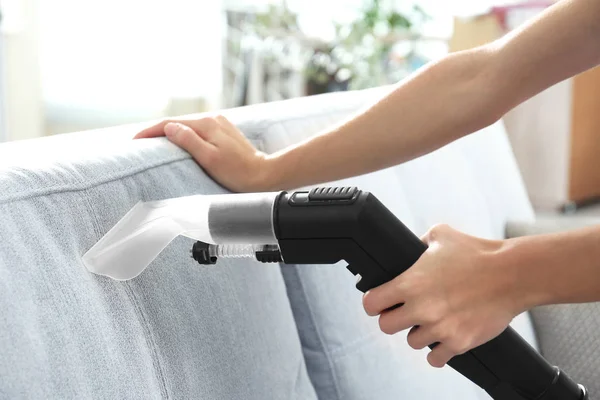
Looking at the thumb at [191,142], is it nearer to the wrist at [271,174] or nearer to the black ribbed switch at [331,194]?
the wrist at [271,174]

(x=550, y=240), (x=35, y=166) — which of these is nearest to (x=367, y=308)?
(x=550, y=240)

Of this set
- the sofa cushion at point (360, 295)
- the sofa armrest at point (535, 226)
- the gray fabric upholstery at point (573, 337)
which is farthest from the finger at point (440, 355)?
the sofa armrest at point (535, 226)

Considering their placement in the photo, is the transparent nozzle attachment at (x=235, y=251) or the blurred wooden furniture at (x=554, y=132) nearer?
the transparent nozzle attachment at (x=235, y=251)

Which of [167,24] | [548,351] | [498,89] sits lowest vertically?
[167,24]

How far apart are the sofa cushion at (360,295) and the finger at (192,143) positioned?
0.54 feet

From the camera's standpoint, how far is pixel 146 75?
5281 millimetres

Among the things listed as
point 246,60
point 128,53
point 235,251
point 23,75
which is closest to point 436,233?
point 235,251

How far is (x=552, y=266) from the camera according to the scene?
0.81 meters

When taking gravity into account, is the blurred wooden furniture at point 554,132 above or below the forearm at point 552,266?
below

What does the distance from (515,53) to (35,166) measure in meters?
0.59

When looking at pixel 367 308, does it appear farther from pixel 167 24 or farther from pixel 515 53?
pixel 167 24

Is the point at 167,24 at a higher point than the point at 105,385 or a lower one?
lower

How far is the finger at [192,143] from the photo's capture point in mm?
991

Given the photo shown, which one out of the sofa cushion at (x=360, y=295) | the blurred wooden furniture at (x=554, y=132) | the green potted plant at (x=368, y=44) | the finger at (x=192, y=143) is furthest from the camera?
the blurred wooden furniture at (x=554, y=132)
